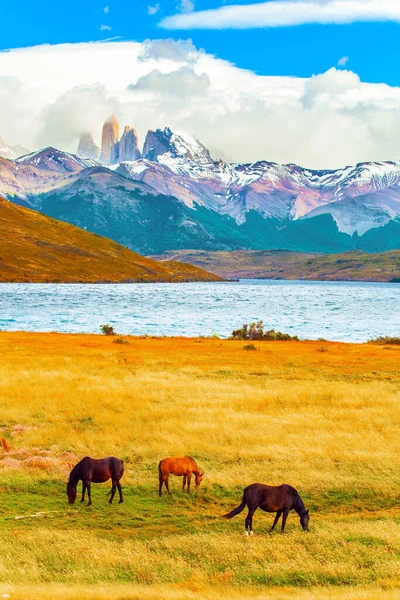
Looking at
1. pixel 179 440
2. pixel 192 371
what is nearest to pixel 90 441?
pixel 179 440

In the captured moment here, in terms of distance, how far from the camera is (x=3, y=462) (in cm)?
2544

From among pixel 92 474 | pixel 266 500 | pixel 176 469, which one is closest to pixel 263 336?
pixel 176 469

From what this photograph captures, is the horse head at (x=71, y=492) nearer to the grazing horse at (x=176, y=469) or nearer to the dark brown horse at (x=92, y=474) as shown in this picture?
the dark brown horse at (x=92, y=474)

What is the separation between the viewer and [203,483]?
77.5ft

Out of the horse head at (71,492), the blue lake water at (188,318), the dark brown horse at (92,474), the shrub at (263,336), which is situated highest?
the blue lake water at (188,318)

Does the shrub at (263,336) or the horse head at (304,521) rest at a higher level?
the shrub at (263,336)

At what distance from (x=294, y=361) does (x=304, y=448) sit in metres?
29.5

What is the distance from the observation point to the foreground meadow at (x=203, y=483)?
15992 millimetres

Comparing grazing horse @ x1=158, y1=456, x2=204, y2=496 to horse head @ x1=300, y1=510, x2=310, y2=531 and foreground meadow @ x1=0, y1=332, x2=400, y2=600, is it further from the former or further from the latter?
horse head @ x1=300, y1=510, x2=310, y2=531

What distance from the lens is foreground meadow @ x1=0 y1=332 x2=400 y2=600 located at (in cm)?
1599

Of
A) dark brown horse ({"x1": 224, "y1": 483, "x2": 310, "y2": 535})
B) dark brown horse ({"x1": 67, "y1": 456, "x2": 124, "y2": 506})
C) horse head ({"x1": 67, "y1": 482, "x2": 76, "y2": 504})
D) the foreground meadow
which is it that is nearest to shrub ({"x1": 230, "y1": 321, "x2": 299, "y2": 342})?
the foreground meadow

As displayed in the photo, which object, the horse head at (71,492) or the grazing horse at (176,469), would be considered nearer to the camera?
the horse head at (71,492)

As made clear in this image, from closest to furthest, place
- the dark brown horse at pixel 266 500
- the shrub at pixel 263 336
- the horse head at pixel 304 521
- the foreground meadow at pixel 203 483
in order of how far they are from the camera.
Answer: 1. the foreground meadow at pixel 203 483
2. the dark brown horse at pixel 266 500
3. the horse head at pixel 304 521
4. the shrub at pixel 263 336

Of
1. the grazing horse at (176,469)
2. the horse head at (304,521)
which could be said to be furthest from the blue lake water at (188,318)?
the horse head at (304,521)
